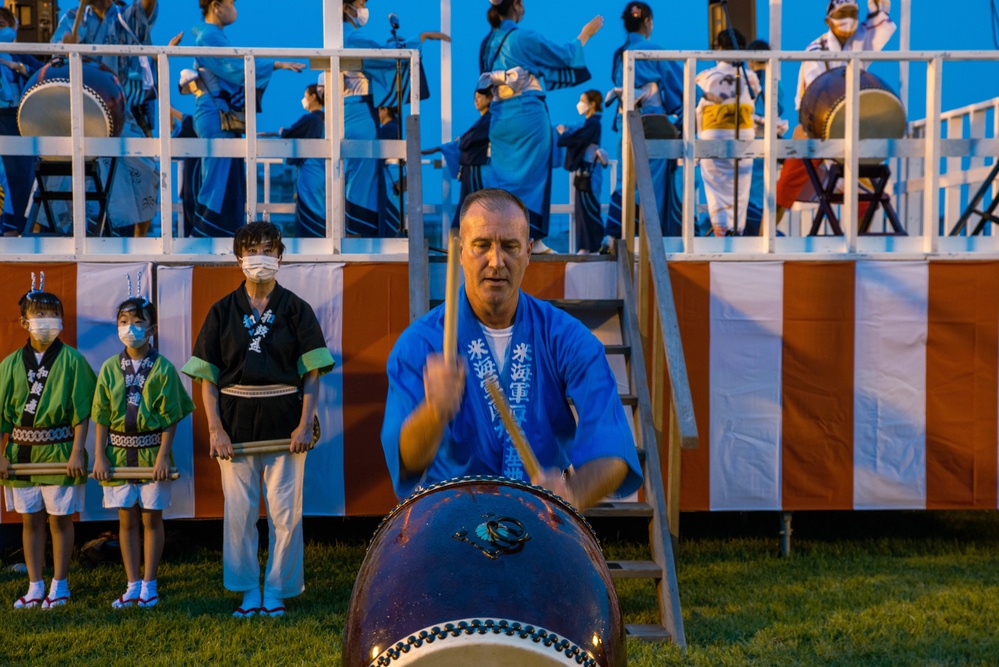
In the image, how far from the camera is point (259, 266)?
190 inches

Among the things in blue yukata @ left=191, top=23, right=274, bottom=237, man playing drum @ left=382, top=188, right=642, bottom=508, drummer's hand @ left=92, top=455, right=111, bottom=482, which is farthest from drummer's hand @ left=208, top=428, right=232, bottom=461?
man playing drum @ left=382, top=188, right=642, bottom=508

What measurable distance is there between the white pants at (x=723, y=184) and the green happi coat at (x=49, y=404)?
3.88 m

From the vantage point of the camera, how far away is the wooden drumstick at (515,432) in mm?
2352

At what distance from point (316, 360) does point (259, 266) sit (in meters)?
0.51

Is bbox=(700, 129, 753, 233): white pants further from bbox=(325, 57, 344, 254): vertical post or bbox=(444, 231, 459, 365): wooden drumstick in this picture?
bbox=(444, 231, 459, 365): wooden drumstick

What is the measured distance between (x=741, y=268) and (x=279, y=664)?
321 cm

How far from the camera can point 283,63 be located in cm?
672

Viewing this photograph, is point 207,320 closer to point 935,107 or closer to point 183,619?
point 183,619

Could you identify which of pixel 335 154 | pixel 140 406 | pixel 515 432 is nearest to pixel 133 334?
pixel 140 406

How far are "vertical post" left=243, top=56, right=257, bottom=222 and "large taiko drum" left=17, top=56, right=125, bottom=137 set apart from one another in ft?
2.59

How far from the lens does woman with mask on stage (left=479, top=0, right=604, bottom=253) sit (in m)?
6.69

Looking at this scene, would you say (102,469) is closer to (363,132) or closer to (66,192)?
(66,192)

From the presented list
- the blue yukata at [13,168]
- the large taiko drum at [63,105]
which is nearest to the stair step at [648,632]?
the large taiko drum at [63,105]

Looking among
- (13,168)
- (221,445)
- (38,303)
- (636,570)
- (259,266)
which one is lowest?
(636,570)
